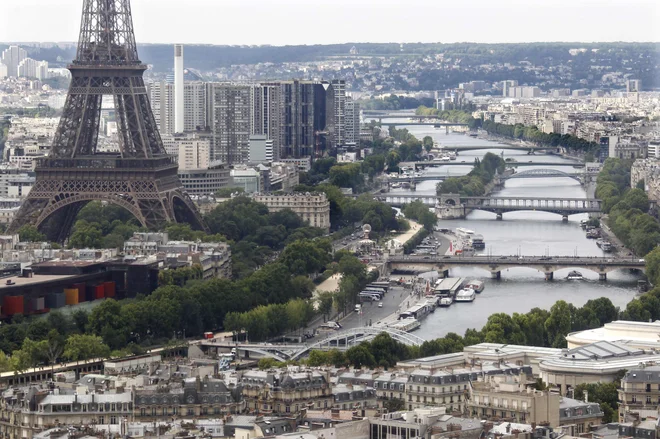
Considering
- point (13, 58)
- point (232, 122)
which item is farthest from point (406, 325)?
point (13, 58)

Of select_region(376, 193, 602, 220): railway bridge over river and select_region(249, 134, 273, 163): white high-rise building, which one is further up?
select_region(249, 134, 273, 163): white high-rise building

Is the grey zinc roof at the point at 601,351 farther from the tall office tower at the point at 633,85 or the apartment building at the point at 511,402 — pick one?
the tall office tower at the point at 633,85

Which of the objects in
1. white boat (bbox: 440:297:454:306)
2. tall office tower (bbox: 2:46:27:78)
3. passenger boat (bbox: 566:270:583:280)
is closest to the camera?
white boat (bbox: 440:297:454:306)

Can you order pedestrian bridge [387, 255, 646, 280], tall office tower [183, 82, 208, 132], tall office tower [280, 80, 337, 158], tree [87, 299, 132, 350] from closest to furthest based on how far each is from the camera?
tree [87, 299, 132, 350] < pedestrian bridge [387, 255, 646, 280] < tall office tower [183, 82, 208, 132] < tall office tower [280, 80, 337, 158]

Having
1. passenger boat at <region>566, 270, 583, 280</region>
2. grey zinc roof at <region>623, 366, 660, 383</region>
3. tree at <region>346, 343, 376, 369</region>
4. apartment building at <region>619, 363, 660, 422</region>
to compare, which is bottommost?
passenger boat at <region>566, 270, 583, 280</region>

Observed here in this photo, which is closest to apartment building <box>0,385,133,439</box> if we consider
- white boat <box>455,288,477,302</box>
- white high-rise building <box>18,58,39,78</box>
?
white boat <box>455,288,477,302</box>

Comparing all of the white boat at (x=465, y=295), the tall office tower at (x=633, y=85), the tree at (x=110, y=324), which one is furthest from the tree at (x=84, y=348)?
the tall office tower at (x=633, y=85)

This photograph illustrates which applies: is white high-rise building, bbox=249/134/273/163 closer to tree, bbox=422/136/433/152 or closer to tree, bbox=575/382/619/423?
tree, bbox=422/136/433/152

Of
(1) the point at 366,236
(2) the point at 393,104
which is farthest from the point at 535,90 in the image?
(1) the point at 366,236
